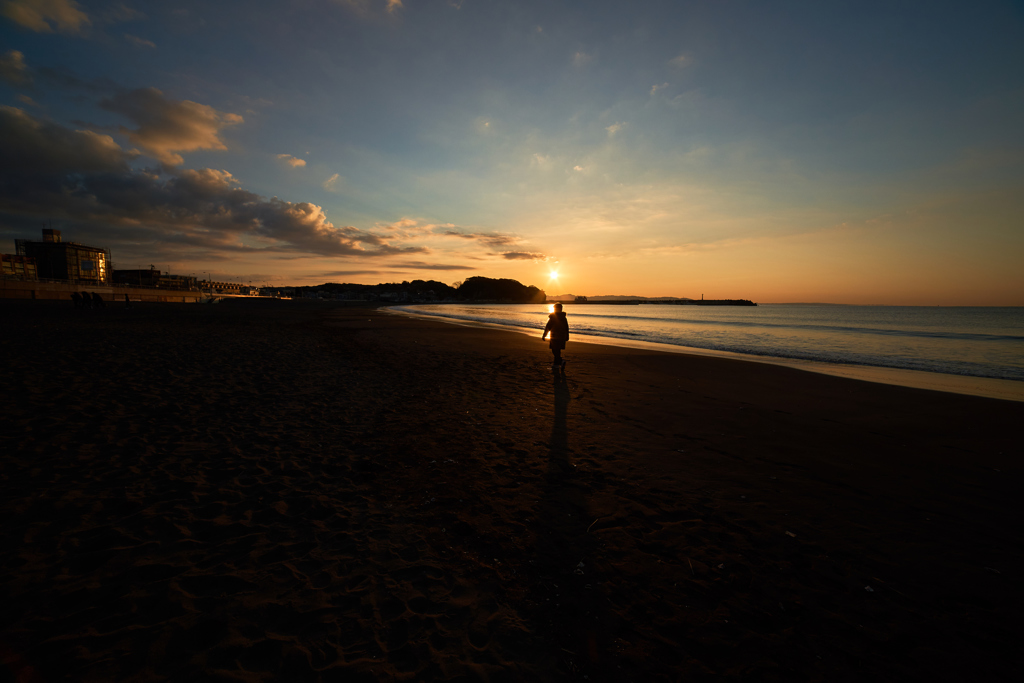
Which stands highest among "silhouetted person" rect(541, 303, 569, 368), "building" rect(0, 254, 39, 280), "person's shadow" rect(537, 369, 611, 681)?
"building" rect(0, 254, 39, 280)

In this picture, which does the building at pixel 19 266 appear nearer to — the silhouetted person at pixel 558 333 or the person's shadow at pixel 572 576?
the silhouetted person at pixel 558 333

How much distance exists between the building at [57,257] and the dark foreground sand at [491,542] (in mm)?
139996

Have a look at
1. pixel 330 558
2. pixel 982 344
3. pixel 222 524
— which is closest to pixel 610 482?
pixel 330 558

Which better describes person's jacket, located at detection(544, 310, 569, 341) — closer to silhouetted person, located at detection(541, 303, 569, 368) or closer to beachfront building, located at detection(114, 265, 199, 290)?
silhouetted person, located at detection(541, 303, 569, 368)

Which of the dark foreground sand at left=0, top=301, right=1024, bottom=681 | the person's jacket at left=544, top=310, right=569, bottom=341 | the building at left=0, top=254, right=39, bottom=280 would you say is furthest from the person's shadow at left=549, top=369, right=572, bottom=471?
the building at left=0, top=254, right=39, bottom=280

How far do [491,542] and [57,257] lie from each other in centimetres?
15825

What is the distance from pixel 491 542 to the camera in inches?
173

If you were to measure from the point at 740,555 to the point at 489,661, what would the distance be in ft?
10.1

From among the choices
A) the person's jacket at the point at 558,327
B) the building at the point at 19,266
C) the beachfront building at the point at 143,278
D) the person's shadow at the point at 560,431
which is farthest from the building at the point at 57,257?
the person's shadow at the point at 560,431

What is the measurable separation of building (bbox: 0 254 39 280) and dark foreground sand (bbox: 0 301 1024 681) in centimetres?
11782

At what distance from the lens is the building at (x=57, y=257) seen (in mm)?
100938

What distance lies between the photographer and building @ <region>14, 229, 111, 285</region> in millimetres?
100938

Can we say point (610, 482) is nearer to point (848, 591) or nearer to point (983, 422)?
point (848, 591)

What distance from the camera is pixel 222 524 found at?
4363mm
